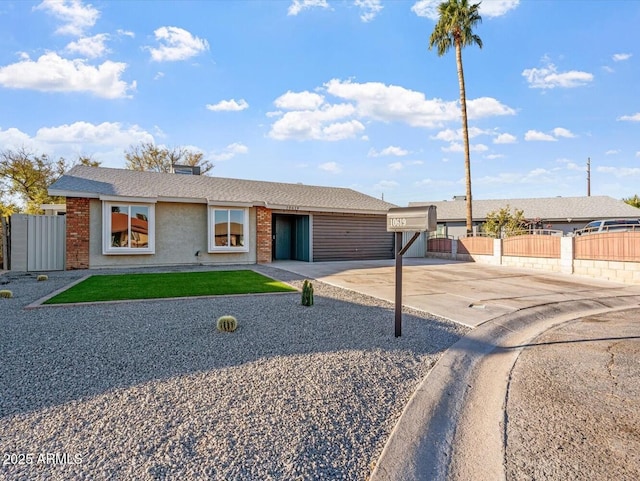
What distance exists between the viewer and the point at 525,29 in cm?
1305

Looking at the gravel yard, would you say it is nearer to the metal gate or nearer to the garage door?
the metal gate

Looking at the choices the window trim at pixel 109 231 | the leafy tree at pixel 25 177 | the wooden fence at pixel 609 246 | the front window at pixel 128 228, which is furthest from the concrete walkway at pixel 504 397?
the leafy tree at pixel 25 177

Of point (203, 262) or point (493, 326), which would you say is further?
point (203, 262)

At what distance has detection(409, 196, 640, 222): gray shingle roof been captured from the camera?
85.3 feet

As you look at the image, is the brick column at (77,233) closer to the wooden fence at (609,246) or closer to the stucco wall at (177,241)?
the stucco wall at (177,241)

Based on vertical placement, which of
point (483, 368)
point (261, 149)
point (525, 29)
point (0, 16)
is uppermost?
point (525, 29)

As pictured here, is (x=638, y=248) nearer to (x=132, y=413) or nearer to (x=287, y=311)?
(x=287, y=311)

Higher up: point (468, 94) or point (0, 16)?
point (468, 94)

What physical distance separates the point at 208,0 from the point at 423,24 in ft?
47.7

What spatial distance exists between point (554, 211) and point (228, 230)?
86.1 ft

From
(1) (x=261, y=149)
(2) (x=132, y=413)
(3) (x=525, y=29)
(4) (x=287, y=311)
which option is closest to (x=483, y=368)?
(4) (x=287, y=311)

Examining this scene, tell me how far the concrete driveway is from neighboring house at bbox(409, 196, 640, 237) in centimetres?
1477

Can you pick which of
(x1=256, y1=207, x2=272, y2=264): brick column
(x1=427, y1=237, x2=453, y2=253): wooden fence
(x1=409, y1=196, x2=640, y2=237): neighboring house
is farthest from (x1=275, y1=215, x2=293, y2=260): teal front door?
(x1=409, y1=196, x2=640, y2=237): neighboring house

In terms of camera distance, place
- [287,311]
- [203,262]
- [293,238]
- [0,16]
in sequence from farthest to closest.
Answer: [293,238]
[203,262]
[0,16]
[287,311]
